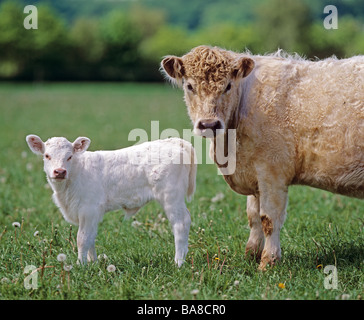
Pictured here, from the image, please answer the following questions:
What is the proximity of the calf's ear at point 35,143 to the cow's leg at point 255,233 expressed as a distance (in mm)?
2367

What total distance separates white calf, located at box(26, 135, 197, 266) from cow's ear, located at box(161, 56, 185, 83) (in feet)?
2.38

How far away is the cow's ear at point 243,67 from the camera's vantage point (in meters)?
5.30

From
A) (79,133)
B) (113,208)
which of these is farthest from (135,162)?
(79,133)

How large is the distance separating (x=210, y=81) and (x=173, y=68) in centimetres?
53

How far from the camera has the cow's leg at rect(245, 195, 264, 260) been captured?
6008 mm

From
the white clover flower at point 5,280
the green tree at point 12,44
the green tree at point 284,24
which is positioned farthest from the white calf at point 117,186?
the green tree at point 284,24

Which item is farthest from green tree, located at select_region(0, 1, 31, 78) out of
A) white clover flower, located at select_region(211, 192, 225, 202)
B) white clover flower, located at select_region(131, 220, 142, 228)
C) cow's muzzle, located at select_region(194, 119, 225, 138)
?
cow's muzzle, located at select_region(194, 119, 225, 138)

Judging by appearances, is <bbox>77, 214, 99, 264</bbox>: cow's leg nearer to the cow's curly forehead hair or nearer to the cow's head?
the cow's head

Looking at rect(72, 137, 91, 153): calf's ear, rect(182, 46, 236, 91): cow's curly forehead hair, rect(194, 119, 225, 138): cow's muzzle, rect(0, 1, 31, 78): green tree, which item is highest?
rect(0, 1, 31, 78): green tree

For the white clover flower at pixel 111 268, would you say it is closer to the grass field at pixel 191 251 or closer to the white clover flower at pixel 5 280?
the grass field at pixel 191 251

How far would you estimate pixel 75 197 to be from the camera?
5363 mm

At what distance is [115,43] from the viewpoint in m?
97.9

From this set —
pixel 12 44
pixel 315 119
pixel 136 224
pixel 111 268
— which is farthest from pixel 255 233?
pixel 12 44
